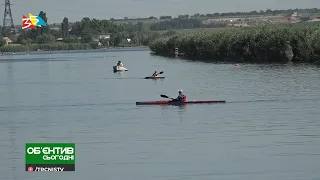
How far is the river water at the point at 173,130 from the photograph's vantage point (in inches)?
991

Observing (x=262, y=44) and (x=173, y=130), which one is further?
(x=262, y=44)

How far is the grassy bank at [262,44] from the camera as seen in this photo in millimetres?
84375

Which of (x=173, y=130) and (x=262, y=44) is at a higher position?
(x=173, y=130)

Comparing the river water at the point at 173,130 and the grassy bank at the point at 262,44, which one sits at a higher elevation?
the river water at the point at 173,130

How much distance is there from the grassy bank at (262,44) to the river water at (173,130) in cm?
2499

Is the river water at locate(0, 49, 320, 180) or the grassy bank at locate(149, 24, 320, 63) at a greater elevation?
the river water at locate(0, 49, 320, 180)

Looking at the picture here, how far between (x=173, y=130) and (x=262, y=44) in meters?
58.5

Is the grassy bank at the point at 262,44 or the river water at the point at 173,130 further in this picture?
the grassy bank at the point at 262,44

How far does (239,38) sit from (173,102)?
186 feet

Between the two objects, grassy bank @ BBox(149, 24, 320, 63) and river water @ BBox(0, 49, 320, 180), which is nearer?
river water @ BBox(0, 49, 320, 180)

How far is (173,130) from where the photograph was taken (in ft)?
109

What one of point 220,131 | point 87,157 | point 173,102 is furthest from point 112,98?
point 87,157

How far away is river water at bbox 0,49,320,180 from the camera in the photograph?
25.2 m

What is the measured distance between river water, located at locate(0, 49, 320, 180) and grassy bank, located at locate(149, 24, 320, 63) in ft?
82.0
